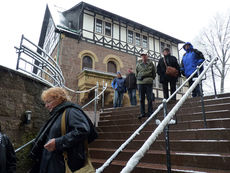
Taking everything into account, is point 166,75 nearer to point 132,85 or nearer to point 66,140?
point 132,85

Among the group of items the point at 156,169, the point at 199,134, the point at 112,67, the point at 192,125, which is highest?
the point at 112,67

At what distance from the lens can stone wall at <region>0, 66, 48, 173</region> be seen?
356 centimetres

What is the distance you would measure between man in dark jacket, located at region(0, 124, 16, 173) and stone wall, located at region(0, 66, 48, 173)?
1.25 metres

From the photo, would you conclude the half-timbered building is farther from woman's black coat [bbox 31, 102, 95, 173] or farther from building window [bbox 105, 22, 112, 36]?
woman's black coat [bbox 31, 102, 95, 173]

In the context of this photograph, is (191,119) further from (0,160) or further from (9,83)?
(9,83)

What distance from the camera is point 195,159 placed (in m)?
2.69

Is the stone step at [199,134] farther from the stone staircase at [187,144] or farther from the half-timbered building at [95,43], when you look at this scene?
the half-timbered building at [95,43]

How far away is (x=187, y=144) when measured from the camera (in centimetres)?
310

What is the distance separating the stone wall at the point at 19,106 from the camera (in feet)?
11.7

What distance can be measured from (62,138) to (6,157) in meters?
1.14

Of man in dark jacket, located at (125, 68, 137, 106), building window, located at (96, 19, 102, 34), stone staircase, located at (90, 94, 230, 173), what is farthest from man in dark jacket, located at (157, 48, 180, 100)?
building window, located at (96, 19, 102, 34)

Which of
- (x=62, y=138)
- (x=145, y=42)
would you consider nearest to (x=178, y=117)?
(x=62, y=138)

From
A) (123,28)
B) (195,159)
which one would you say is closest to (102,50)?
(123,28)

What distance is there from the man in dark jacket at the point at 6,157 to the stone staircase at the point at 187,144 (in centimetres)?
155
